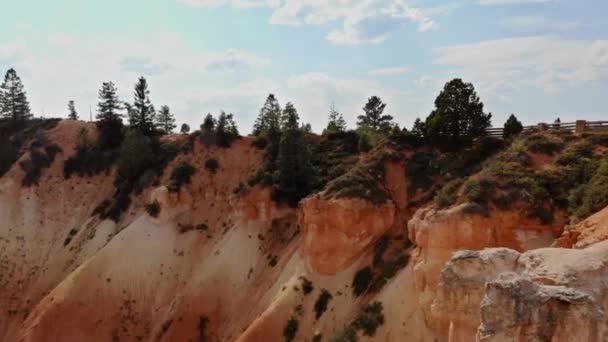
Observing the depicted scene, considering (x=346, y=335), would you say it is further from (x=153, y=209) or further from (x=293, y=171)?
(x=153, y=209)

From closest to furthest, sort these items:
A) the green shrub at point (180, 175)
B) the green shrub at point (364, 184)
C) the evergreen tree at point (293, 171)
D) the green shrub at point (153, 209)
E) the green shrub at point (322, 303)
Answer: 1. the green shrub at point (322, 303)
2. the green shrub at point (364, 184)
3. the evergreen tree at point (293, 171)
4. the green shrub at point (153, 209)
5. the green shrub at point (180, 175)

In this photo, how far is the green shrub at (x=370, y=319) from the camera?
106 ft

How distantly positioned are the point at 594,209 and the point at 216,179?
1313 inches

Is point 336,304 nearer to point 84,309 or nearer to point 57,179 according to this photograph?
point 84,309

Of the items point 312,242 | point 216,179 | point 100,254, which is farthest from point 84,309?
point 312,242

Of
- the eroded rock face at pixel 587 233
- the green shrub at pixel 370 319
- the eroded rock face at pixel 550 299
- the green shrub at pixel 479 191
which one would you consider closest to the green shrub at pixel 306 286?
the green shrub at pixel 370 319

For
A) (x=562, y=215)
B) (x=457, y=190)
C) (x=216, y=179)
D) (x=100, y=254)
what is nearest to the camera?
(x=562, y=215)

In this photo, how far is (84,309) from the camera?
45.1 m

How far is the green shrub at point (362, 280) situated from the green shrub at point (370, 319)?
7.80 feet

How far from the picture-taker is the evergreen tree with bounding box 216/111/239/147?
56.1 metres

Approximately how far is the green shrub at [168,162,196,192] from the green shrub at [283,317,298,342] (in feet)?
62.9

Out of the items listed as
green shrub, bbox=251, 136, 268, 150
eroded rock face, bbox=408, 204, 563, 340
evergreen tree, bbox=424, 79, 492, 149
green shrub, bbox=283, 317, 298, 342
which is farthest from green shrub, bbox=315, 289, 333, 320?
green shrub, bbox=251, 136, 268, 150

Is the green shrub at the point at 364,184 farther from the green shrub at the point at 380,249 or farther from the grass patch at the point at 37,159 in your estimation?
the grass patch at the point at 37,159

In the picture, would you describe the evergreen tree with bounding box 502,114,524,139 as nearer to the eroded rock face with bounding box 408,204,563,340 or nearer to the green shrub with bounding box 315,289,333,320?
the eroded rock face with bounding box 408,204,563,340
